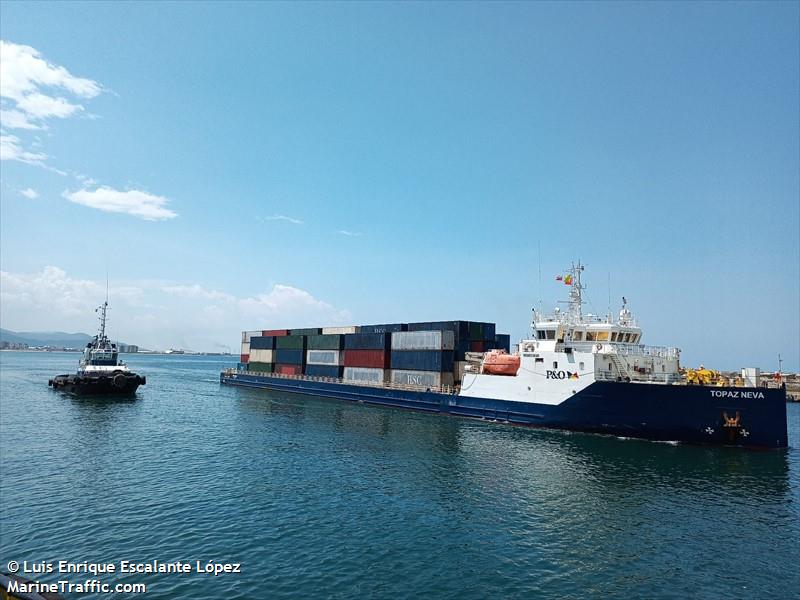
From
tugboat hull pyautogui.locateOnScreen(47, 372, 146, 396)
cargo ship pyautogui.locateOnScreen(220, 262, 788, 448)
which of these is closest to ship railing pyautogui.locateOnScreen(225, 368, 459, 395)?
cargo ship pyautogui.locateOnScreen(220, 262, 788, 448)

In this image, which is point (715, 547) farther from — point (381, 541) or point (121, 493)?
point (121, 493)

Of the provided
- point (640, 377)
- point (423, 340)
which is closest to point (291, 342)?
point (423, 340)

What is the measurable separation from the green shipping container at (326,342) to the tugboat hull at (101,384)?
81.3ft

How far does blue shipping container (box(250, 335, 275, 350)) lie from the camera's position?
80.7 m

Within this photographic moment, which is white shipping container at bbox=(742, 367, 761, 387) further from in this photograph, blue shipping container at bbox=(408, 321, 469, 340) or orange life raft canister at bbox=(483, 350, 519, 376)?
blue shipping container at bbox=(408, 321, 469, 340)

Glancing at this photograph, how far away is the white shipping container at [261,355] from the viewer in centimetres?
7981

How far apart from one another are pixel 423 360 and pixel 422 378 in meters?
2.12

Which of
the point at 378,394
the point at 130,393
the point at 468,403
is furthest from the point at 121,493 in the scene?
the point at 130,393

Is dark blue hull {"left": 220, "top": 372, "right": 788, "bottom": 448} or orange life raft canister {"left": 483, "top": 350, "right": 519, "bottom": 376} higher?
orange life raft canister {"left": 483, "top": 350, "right": 519, "bottom": 376}

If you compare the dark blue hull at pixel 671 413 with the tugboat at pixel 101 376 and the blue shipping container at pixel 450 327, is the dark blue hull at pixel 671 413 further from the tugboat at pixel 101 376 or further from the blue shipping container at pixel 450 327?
the tugboat at pixel 101 376

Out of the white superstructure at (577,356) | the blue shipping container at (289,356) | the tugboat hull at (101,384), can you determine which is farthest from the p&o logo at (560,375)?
the tugboat hull at (101,384)

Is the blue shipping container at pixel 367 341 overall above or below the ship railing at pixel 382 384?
above

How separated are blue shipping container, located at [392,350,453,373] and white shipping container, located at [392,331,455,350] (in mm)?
500

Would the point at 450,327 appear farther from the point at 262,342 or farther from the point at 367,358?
the point at 262,342
